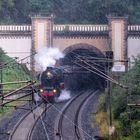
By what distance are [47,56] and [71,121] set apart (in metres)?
10.2

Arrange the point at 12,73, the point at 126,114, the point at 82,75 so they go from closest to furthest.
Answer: the point at 126,114 < the point at 12,73 < the point at 82,75

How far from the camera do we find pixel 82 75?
40000 millimetres

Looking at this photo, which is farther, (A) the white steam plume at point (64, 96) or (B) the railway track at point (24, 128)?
(A) the white steam plume at point (64, 96)

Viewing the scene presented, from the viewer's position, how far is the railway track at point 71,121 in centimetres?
2059

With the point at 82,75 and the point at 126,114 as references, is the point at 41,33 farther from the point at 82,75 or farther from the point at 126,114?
the point at 126,114

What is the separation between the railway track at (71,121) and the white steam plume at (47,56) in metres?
3.19

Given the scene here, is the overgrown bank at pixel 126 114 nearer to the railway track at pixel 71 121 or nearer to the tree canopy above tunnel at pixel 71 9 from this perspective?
the railway track at pixel 71 121

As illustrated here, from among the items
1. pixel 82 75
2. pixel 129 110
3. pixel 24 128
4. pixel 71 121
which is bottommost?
pixel 24 128

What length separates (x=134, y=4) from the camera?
47.6 m

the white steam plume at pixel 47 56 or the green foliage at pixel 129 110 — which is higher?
the white steam plume at pixel 47 56

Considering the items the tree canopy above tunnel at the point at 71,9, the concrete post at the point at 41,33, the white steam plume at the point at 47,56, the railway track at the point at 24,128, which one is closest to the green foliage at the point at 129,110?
the railway track at the point at 24,128

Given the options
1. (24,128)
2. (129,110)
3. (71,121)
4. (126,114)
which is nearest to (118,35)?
(71,121)

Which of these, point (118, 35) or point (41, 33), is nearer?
point (118, 35)

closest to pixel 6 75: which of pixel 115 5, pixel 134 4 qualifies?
pixel 115 5
